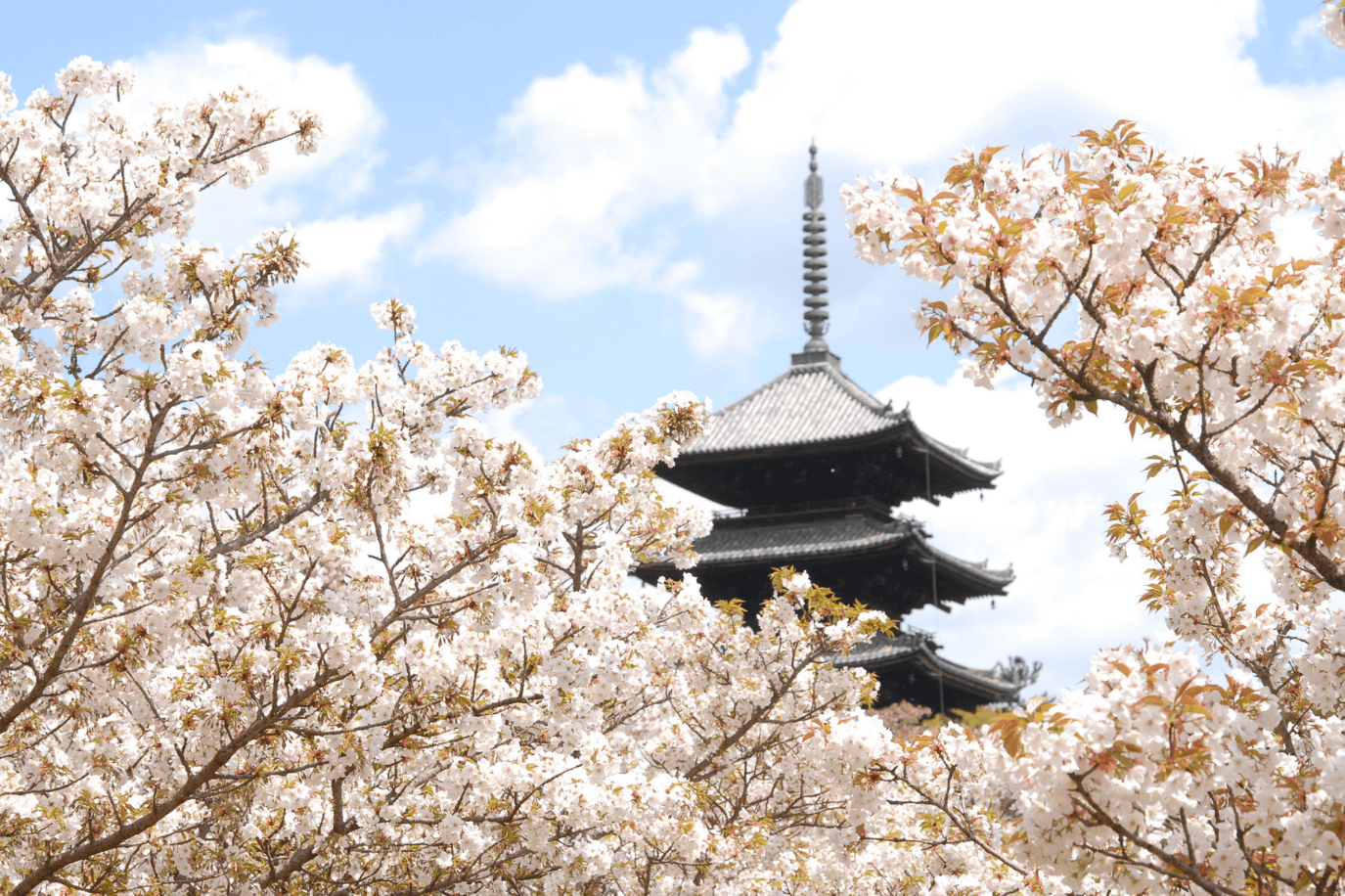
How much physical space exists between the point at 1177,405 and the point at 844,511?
23220mm

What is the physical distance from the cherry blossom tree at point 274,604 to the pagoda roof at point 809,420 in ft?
57.5

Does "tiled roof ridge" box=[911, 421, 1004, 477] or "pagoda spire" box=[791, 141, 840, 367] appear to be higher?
"pagoda spire" box=[791, 141, 840, 367]

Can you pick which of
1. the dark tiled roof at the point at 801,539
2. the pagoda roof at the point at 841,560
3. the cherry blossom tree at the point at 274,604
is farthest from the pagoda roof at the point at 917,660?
the cherry blossom tree at the point at 274,604

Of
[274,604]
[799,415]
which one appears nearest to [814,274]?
[799,415]

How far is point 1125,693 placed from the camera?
386cm

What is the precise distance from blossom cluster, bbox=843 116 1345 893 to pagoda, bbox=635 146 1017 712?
67.3 ft

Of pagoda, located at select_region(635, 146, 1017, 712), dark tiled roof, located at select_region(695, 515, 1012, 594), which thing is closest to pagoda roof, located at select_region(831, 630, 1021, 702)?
pagoda, located at select_region(635, 146, 1017, 712)

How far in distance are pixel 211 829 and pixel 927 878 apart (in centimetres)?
604

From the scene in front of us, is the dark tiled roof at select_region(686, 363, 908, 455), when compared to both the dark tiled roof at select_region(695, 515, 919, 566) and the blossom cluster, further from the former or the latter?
the blossom cluster

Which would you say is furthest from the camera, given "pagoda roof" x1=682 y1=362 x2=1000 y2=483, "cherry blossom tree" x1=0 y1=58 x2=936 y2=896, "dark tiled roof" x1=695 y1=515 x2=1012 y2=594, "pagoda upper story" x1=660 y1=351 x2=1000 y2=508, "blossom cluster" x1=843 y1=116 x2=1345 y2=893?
"pagoda upper story" x1=660 y1=351 x2=1000 y2=508

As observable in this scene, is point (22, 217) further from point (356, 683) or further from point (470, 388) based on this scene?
point (356, 683)

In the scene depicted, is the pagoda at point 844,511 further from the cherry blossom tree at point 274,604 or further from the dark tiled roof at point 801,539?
the cherry blossom tree at point 274,604

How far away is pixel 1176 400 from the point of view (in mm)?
5090

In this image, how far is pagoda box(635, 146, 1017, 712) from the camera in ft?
Result: 88.0
